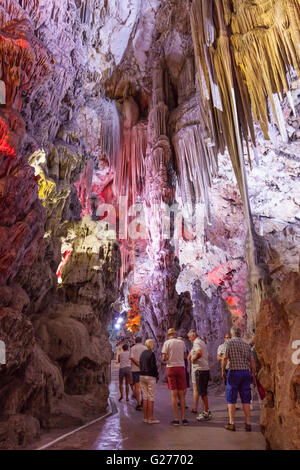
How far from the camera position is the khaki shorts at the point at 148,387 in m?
4.70

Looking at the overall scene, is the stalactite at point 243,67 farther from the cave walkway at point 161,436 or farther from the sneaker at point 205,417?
the cave walkway at point 161,436

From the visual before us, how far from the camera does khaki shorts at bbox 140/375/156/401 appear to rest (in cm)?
470

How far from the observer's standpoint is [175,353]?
490 centimetres

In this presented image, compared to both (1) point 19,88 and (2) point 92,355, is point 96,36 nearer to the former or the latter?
(1) point 19,88

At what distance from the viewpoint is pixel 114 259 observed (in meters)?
8.84

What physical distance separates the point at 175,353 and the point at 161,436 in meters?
1.20

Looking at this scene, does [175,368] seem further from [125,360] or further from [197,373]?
[125,360]

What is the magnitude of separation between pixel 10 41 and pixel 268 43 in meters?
5.82

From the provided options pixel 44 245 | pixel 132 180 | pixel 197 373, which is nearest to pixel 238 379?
pixel 197 373

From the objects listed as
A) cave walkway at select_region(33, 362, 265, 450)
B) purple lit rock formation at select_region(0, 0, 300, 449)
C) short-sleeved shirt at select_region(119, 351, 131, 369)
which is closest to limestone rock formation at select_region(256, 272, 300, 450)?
purple lit rock formation at select_region(0, 0, 300, 449)

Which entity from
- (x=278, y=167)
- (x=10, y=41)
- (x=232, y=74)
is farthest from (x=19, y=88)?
(x=278, y=167)

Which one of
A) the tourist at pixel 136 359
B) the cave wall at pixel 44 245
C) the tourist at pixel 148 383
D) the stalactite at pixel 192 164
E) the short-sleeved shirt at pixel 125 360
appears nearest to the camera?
the cave wall at pixel 44 245

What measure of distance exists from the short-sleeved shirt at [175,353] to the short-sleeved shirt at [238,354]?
2.80 ft

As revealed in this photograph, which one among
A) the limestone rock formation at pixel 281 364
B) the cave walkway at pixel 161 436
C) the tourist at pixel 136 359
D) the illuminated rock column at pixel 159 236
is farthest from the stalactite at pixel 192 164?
the limestone rock formation at pixel 281 364
